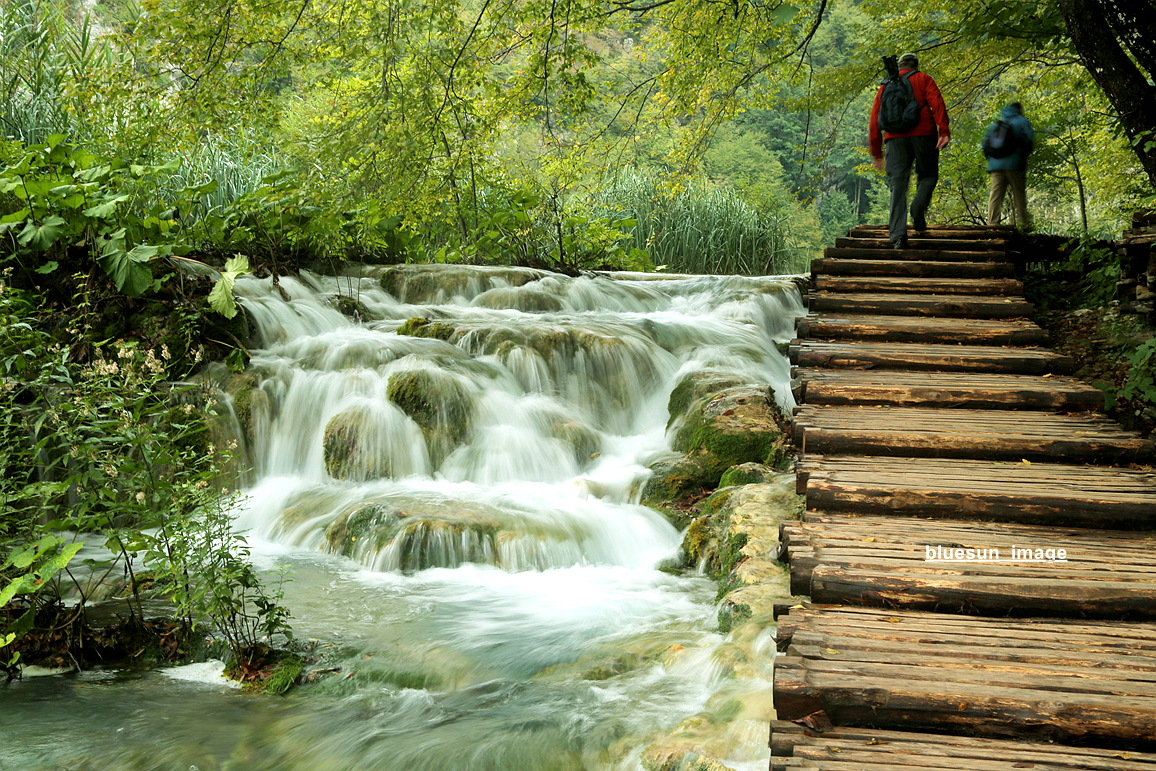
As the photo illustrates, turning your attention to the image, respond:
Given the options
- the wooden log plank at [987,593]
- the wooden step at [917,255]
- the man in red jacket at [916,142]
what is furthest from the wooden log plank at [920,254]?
the wooden log plank at [987,593]

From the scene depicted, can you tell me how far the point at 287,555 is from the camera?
602cm

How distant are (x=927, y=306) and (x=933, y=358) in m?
1.49

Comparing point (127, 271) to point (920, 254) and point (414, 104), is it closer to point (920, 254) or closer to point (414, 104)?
point (414, 104)

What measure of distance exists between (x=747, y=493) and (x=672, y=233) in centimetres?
1290

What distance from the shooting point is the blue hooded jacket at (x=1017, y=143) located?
34.4 feet

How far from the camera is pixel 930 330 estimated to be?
626 centimetres

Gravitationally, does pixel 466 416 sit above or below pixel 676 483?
above

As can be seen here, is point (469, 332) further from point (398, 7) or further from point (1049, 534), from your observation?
point (1049, 534)

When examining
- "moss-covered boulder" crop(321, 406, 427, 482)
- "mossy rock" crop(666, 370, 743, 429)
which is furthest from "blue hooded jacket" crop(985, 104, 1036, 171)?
"moss-covered boulder" crop(321, 406, 427, 482)

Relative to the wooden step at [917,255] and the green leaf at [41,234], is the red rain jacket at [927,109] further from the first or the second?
the green leaf at [41,234]

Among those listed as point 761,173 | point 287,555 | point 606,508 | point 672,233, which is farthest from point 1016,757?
point 761,173

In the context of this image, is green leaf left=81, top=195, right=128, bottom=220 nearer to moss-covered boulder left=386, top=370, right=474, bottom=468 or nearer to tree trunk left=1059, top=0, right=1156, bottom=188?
moss-covered boulder left=386, top=370, right=474, bottom=468

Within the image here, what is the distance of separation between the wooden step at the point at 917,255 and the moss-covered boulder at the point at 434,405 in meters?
4.26

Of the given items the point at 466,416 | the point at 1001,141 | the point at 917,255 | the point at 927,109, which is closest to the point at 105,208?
the point at 466,416
